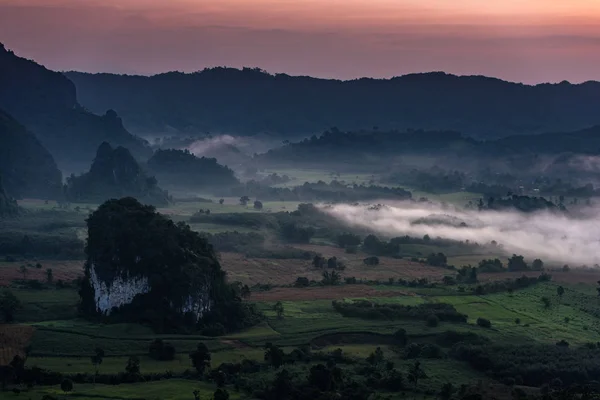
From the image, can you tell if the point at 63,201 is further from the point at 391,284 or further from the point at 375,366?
the point at 375,366

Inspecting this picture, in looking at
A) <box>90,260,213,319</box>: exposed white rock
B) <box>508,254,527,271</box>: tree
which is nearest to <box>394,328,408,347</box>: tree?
<box>90,260,213,319</box>: exposed white rock

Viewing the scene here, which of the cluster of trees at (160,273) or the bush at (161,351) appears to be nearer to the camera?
the bush at (161,351)

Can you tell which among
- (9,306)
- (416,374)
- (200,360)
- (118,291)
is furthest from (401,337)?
(9,306)

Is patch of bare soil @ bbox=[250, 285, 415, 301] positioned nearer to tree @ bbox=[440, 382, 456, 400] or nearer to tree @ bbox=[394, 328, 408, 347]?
tree @ bbox=[394, 328, 408, 347]

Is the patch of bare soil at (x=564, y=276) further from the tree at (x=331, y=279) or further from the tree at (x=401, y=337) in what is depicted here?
the tree at (x=401, y=337)

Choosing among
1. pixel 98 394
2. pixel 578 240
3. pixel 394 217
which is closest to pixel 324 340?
pixel 98 394

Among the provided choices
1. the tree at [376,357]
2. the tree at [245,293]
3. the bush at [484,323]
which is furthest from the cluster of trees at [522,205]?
the tree at [376,357]
